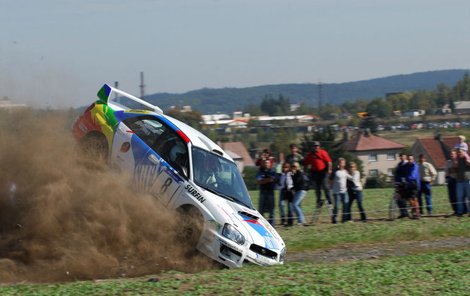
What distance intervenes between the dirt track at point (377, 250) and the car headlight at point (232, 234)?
80.6 inches

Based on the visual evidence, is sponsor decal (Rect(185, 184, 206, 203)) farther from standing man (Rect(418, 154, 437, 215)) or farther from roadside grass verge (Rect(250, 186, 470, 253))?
standing man (Rect(418, 154, 437, 215))

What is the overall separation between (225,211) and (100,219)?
6.12ft

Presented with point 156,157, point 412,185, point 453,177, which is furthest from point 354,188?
point 156,157

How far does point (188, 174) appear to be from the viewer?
11461 millimetres

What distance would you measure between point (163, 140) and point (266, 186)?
6827 millimetres

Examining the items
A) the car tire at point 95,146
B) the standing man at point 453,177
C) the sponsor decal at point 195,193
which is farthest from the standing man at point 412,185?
the sponsor decal at point 195,193

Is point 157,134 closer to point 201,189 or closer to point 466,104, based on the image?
point 201,189

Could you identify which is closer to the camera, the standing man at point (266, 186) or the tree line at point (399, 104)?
the standing man at point (266, 186)

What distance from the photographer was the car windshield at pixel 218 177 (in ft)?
37.7

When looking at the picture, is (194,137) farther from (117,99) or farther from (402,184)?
(402,184)

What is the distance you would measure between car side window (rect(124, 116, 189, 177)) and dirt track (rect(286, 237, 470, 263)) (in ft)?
8.69

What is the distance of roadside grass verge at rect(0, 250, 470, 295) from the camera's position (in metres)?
8.22

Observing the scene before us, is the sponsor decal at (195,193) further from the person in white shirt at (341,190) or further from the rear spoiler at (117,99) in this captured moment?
the person in white shirt at (341,190)

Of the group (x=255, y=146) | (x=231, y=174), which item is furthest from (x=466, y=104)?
(x=231, y=174)
